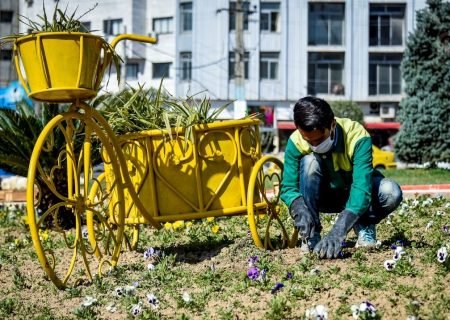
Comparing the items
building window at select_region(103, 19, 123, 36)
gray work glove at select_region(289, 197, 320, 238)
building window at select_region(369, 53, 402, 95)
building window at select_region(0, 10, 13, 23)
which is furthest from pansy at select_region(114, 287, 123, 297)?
building window at select_region(0, 10, 13, 23)

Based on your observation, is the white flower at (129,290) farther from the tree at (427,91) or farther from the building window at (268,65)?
the building window at (268,65)

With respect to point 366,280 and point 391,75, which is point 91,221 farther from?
point 391,75

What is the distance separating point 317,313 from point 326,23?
36194 millimetres

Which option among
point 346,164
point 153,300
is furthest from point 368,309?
point 346,164

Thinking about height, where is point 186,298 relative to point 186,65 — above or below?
below

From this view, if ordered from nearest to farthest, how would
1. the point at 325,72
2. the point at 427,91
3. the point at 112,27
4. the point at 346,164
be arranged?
the point at 346,164 < the point at 427,91 < the point at 325,72 < the point at 112,27

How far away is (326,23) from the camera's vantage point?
38.5 m

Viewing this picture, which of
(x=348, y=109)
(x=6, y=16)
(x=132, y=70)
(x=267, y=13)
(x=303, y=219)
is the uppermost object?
(x=6, y=16)

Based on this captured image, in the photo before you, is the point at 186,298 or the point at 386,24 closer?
the point at 186,298

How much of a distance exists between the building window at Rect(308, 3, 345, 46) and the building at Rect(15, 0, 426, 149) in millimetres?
49

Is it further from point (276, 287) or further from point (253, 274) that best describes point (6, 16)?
point (276, 287)

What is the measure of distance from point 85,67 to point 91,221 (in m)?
1.32

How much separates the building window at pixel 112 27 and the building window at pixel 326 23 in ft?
34.3

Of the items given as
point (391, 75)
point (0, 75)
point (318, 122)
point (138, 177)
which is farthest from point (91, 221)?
point (0, 75)
